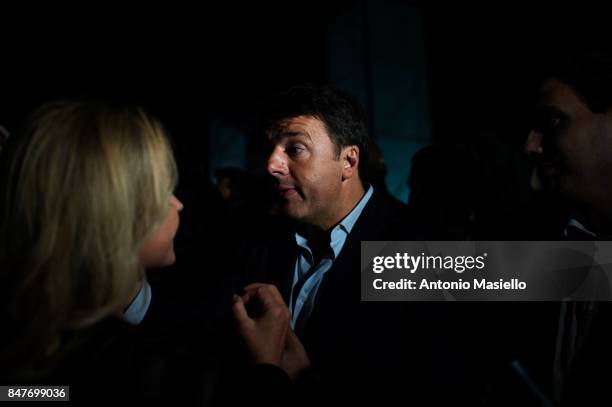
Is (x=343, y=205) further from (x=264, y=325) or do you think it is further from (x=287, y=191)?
(x=264, y=325)

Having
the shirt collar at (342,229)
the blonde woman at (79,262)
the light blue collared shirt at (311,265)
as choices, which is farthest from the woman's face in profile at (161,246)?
the shirt collar at (342,229)

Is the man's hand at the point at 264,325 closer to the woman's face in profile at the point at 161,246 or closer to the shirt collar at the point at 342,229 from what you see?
the woman's face in profile at the point at 161,246

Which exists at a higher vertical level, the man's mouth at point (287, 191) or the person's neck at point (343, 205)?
the man's mouth at point (287, 191)

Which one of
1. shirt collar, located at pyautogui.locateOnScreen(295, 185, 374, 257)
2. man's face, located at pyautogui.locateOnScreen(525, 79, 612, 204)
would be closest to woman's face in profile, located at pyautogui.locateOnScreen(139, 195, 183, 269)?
shirt collar, located at pyautogui.locateOnScreen(295, 185, 374, 257)

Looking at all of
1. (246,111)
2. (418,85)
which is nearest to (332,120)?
(418,85)

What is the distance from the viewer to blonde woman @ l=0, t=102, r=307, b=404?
38.6 inches

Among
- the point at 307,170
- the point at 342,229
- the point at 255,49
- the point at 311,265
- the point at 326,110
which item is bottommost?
the point at 311,265

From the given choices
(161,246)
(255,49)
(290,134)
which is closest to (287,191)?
(290,134)

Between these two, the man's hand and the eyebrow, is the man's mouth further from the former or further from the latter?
the man's hand

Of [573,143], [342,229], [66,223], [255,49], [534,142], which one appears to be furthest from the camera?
[255,49]

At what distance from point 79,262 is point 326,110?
4.19ft

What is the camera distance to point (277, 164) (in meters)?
1.95

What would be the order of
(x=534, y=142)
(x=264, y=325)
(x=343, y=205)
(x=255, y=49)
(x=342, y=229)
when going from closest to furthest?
(x=264, y=325) < (x=534, y=142) < (x=342, y=229) < (x=343, y=205) < (x=255, y=49)

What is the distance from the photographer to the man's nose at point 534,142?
1653 millimetres
